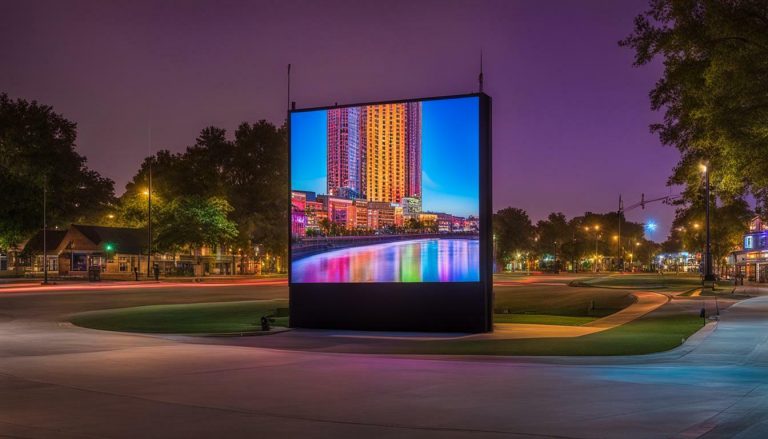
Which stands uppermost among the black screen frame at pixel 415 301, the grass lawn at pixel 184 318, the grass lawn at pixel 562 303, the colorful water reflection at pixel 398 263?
the colorful water reflection at pixel 398 263

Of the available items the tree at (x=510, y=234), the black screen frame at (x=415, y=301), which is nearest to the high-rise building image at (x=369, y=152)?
the black screen frame at (x=415, y=301)

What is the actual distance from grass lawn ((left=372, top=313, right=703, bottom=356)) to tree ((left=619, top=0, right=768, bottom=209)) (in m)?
6.74

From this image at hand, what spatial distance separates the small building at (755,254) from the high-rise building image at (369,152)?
60.1 metres

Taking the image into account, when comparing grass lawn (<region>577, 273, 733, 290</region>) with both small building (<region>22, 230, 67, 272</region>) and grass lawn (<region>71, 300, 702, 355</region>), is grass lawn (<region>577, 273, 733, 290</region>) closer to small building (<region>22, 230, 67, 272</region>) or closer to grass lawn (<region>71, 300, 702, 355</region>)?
grass lawn (<region>71, 300, 702, 355</region>)

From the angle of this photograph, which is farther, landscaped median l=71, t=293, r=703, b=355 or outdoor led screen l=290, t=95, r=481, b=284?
outdoor led screen l=290, t=95, r=481, b=284

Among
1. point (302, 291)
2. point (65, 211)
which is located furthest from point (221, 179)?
point (302, 291)

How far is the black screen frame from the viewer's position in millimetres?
23969

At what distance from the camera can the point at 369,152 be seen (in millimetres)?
25859

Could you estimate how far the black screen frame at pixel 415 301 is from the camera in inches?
944

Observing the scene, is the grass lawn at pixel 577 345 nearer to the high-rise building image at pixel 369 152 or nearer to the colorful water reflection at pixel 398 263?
the colorful water reflection at pixel 398 263

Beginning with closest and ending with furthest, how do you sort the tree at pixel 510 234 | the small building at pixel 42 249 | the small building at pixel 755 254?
the small building at pixel 755 254
the small building at pixel 42 249
the tree at pixel 510 234

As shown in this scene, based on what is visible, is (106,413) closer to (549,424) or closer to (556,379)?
(549,424)

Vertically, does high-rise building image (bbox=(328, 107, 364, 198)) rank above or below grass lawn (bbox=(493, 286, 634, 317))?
above

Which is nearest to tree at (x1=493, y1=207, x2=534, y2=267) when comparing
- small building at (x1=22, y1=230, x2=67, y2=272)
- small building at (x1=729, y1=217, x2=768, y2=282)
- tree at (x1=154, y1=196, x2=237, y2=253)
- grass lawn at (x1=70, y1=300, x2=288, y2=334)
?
small building at (x1=729, y1=217, x2=768, y2=282)
